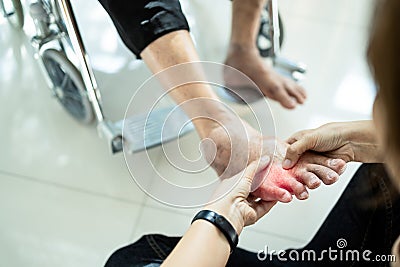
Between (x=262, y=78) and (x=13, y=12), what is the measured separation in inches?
24.2

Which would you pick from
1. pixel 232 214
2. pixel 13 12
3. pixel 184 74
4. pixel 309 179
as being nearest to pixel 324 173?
pixel 309 179

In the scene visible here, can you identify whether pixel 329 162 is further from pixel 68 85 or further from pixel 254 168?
pixel 68 85

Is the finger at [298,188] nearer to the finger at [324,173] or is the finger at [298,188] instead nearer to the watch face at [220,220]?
the finger at [324,173]

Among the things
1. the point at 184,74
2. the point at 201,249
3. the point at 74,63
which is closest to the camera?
the point at 201,249

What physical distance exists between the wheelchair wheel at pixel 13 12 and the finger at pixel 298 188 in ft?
2.55

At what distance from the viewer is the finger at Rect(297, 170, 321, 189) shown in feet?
2.91

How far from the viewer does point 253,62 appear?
128 centimetres

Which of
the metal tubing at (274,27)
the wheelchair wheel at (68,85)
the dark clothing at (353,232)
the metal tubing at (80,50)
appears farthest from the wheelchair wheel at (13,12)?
the dark clothing at (353,232)

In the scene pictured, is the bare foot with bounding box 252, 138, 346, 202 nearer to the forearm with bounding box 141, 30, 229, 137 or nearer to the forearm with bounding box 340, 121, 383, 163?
the forearm with bounding box 340, 121, 383, 163

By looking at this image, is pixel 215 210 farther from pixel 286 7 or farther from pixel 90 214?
pixel 286 7

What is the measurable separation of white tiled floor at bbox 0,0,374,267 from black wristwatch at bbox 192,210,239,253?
0.36 metres

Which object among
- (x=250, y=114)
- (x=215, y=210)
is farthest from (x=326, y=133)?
(x=250, y=114)

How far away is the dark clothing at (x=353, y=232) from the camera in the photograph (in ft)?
2.82

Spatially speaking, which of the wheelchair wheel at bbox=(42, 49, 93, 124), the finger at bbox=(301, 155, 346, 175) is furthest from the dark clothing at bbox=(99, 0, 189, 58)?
the finger at bbox=(301, 155, 346, 175)
